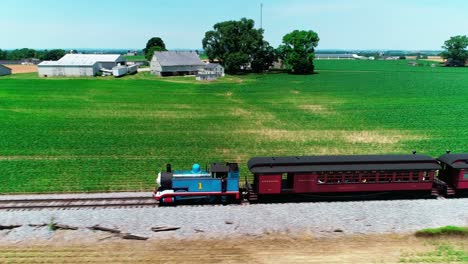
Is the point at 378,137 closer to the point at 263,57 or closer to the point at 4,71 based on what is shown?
the point at 263,57

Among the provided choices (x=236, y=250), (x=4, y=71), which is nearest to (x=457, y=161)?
(x=236, y=250)

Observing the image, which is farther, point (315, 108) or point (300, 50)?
point (300, 50)

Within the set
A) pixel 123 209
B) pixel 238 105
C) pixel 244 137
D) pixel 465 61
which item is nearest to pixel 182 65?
pixel 238 105

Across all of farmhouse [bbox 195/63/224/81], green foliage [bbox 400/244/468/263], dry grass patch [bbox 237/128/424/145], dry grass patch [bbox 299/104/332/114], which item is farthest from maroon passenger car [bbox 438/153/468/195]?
farmhouse [bbox 195/63/224/81]

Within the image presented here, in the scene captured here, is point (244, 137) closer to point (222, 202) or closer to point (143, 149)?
point (143, 149)

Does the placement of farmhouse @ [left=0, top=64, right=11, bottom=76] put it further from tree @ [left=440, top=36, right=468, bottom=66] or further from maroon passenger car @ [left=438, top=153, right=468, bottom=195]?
tree @ [left=440, top=36, right=468, bottom=66]
